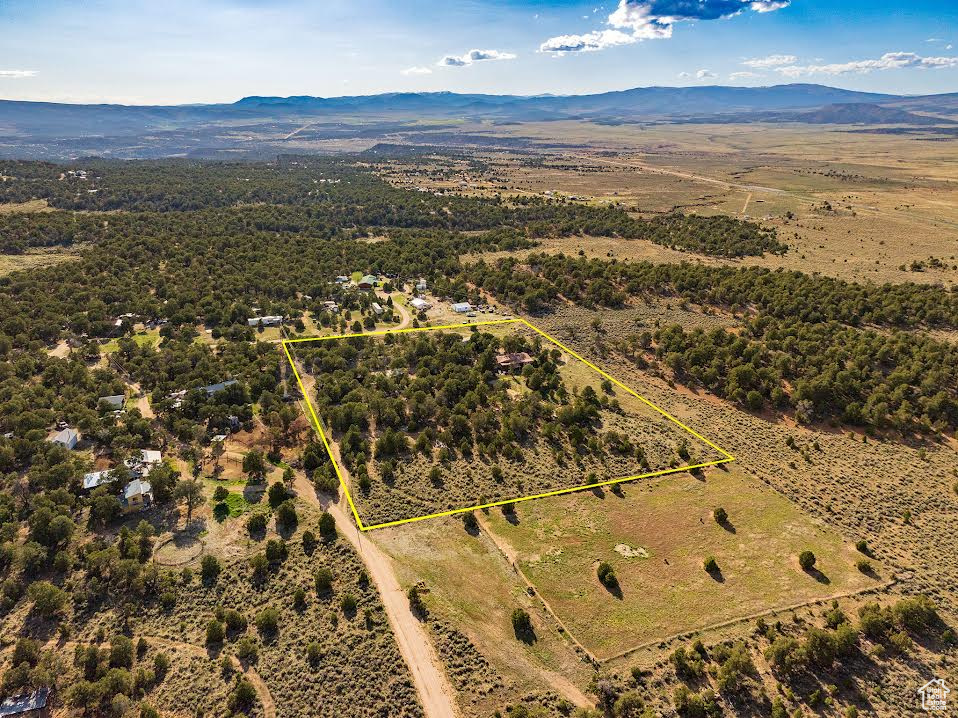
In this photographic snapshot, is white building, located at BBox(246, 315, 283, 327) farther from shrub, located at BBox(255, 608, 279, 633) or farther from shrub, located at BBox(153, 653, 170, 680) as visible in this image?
shrub, located at BBox(153, 653, 170, 680)

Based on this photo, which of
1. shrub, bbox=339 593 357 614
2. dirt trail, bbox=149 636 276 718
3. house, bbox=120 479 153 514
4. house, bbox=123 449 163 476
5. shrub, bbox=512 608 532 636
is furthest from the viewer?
house, bbox=123 449 163 476

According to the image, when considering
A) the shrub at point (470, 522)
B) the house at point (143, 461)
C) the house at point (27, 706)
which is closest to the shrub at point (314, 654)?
the house at point (27, 706)

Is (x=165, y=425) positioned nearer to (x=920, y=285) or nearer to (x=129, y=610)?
(x=129, y=610)

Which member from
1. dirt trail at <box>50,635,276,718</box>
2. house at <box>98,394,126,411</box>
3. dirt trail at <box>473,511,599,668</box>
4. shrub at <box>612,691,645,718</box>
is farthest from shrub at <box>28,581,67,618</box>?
shrub at <box>612,691,645,718</box>

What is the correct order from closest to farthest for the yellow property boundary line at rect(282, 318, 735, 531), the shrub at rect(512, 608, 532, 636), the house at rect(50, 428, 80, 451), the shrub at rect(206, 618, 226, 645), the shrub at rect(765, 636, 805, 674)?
the shrub at rect(765, 636, 805, 674), the shrub at rect(206, 618, 226, 645), the shrub at rect(512, 608, 532, 636), the yellow property boundary line at rect(282, 318, 735, 531), the house at rect(50, 428, 80, 451)

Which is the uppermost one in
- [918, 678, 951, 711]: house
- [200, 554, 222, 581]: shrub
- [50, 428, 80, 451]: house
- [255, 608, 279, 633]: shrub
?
[50, 428, 80, 451]: house

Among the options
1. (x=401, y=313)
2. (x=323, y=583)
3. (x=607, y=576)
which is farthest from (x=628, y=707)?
(x=401, y=313)

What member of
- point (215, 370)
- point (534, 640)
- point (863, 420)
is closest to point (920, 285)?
point (863, 420)
